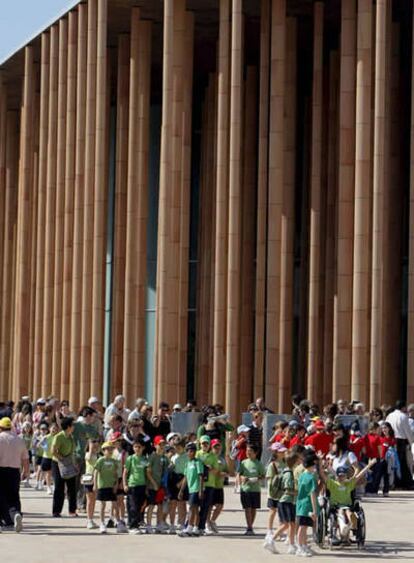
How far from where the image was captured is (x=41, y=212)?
48.1 metres

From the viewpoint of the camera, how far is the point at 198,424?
33.2 meters

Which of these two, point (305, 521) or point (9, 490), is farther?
point (9, 490)

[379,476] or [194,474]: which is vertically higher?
[194,474]

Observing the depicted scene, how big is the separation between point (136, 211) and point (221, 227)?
15.9 ft

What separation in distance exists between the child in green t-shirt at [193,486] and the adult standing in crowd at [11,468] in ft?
7.45

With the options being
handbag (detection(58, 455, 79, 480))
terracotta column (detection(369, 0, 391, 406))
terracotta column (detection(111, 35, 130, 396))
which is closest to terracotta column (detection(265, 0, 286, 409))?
terracotta column (detection(369, 0, 391, 406))

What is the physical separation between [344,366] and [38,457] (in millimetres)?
7821

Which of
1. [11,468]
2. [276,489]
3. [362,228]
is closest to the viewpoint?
[276,489]

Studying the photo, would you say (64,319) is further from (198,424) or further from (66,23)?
(198,424)

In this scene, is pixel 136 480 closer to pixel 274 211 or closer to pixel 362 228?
pixel 362 228

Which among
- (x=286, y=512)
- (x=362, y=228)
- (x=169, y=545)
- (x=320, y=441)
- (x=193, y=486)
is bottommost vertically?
(x=169, y=545)

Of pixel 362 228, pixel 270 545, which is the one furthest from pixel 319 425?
pixel 362 228

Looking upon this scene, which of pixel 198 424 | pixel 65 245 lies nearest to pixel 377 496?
pixel 198 424

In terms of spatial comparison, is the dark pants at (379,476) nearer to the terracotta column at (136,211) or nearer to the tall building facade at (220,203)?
the tall building facade at (220,203)
